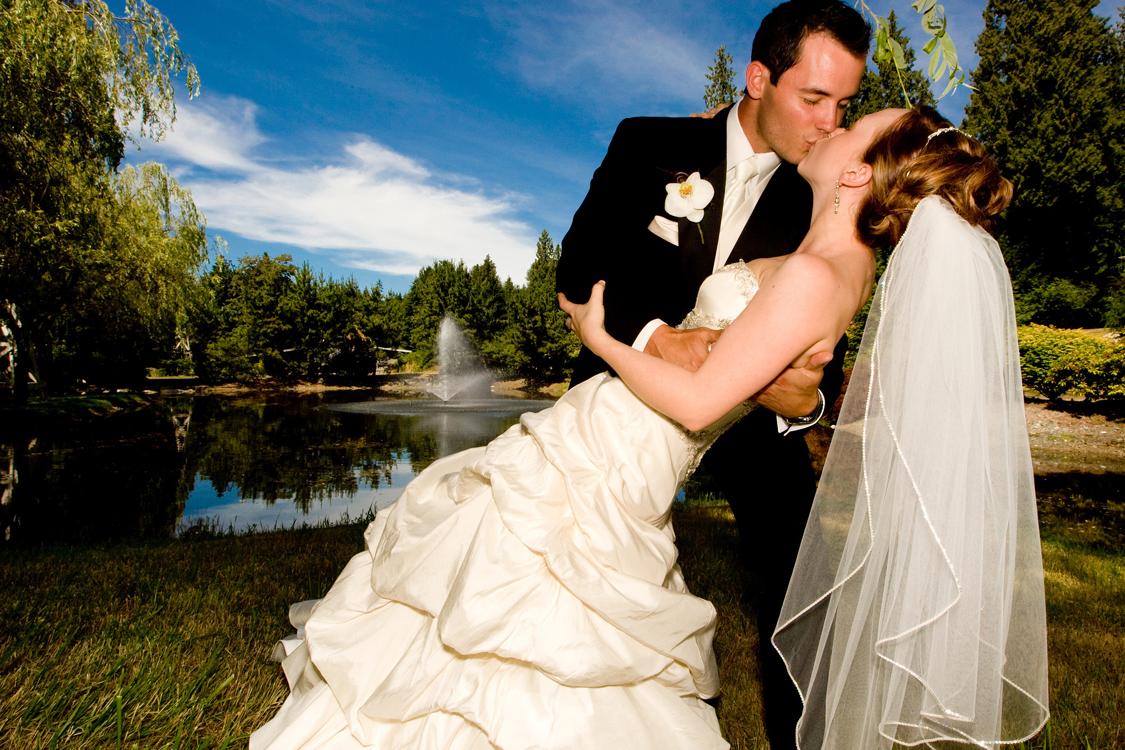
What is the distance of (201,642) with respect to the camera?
3.24 meters

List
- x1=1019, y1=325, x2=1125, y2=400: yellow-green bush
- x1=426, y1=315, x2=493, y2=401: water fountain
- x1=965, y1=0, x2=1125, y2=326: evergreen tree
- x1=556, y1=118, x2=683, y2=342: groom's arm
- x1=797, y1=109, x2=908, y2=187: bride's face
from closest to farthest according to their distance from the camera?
x1=797, y1=109, x2=908, y2=187: bride's face
x1=556, y1=118, x2=683, y2=342: groom's arm
x1=1019, y1=325, x2=1125, y2=400: yellow-green bush
x1=965, y1=0, x2=1125, y2=326: evergreen tree
x1=426, y1=315, x2=493, y2=401: water fountain

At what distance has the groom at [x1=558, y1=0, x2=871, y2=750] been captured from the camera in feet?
7.72

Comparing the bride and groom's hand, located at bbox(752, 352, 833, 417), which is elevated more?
groom's hand, located at bbox(752, 352, 833, 417)

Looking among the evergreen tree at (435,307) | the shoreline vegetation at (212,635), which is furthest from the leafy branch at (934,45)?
the evergreen tree at (435,307)

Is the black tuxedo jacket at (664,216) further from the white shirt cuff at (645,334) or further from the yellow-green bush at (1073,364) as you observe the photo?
the yellow-green bush at (1073,364)

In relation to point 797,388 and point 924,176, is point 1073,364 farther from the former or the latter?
→ point 797,388

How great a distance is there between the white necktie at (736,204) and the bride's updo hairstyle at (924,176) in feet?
2.77

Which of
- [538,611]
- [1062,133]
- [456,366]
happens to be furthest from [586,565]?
[456,366]

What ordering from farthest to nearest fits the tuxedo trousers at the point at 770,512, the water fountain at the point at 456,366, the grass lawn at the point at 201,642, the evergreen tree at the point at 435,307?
1. the evergreen tree at the point at 435,307
2. the water fountain at the point at 456,366
3. the grass lawn at the point at 201,642
4. the tuxedo trousers at the point at 770,512

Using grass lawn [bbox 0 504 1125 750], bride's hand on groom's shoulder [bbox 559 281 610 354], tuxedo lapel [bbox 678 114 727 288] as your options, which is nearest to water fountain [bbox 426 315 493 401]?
grass lawn [bbox 0 504 1125 750]

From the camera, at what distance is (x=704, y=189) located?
2.81 m

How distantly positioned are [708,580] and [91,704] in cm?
360

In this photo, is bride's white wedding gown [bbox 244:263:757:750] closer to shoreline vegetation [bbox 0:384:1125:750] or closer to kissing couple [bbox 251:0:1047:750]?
kissing couple [bbox 251:0:1047:750]

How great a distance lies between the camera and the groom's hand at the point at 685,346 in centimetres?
221
